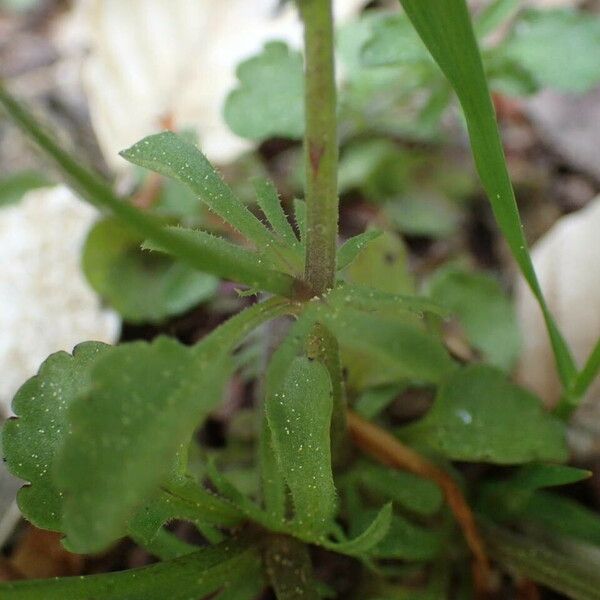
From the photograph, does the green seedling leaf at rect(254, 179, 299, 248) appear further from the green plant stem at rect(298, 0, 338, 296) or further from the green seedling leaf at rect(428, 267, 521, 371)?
the green seedling leaf at rect(428, 267, 521, 371)

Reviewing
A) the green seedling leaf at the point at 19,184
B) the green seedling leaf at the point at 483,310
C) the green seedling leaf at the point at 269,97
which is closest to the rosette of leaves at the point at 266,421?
the green seedling leaf at the point at 483,310

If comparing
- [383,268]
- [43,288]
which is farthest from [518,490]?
[43,288]

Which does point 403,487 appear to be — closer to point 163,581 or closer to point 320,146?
point 163,581

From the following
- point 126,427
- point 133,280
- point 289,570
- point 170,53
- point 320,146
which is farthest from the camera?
point 170,53

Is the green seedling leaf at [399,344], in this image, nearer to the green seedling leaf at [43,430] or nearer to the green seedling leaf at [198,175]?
the green seedling leaf at [198,175]

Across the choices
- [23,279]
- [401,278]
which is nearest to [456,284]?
[401,278]

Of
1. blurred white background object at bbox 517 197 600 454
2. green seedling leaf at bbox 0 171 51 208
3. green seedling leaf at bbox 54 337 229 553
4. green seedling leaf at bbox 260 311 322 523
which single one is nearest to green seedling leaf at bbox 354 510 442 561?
green seedling leaf at bbox 260 311 322 523
